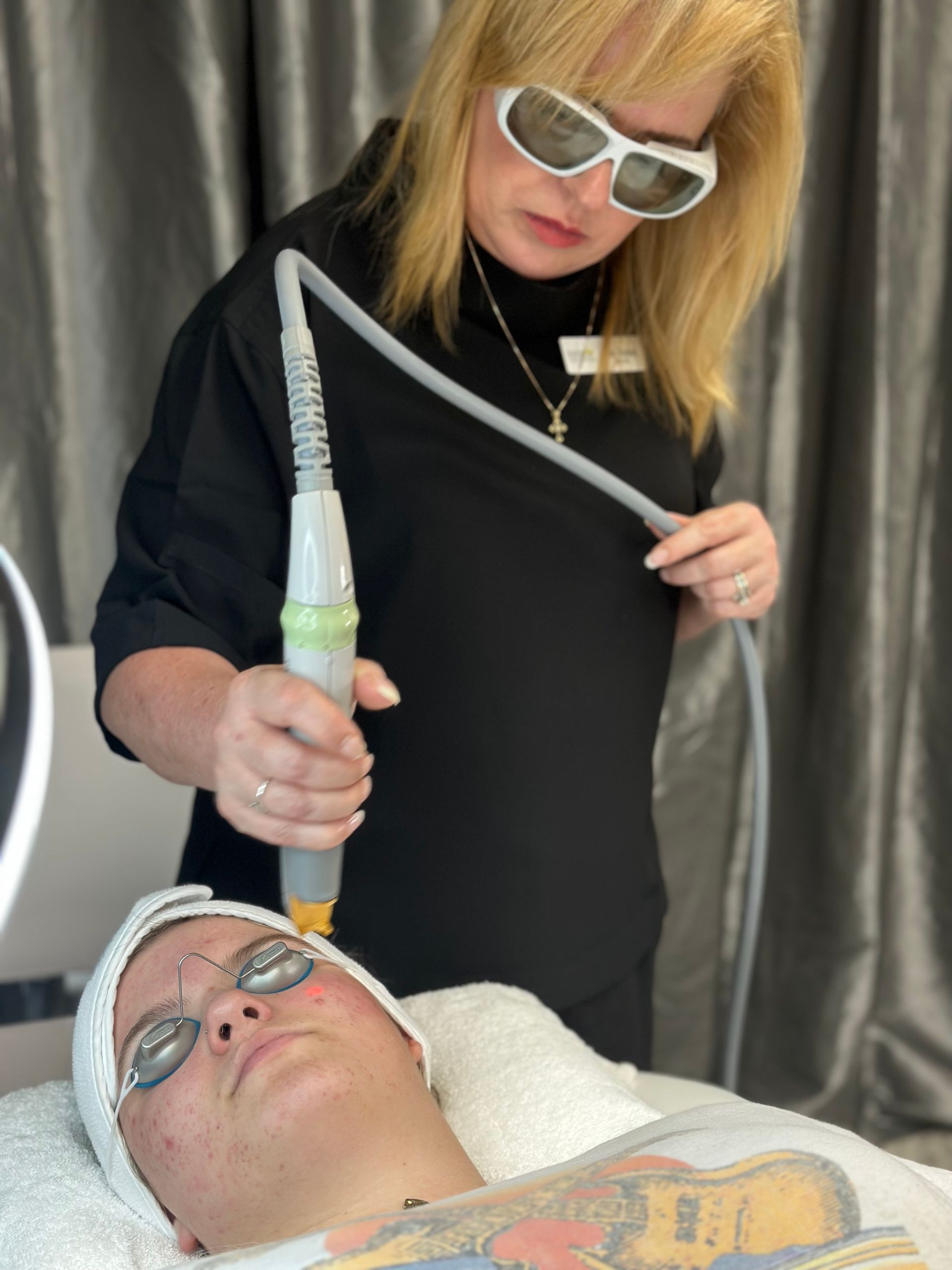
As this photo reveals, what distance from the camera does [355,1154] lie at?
0.92 metres

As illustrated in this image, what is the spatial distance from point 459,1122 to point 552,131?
878 millimetres

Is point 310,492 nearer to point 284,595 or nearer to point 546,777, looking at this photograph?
point 284,595

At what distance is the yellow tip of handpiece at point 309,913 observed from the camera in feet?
2.81

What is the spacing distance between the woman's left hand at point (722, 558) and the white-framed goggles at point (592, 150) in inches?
11.9

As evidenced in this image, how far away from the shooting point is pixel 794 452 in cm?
204

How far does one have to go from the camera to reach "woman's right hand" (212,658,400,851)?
0.73m

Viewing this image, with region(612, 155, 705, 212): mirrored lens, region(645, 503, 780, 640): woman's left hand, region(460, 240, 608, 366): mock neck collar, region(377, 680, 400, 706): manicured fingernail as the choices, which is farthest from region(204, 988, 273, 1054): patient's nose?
region(612, 155, 705, 212): mirrored lens

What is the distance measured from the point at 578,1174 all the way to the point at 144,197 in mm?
1408

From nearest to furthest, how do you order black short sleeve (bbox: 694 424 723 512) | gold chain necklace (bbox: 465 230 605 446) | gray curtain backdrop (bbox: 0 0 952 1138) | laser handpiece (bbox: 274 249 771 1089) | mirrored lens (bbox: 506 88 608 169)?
laser handpiece (bbox: 274 249 771 1089)
mirrored lens (bbox: 506 88 608 169)
gold chain necklace (bbox: 465 230 605 446)
black short sleeve (bbox: 694 424 723 512)
gray curtain backdrop (bbox: 0 0 952 1138)

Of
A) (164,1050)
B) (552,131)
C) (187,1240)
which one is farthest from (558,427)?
(187,1240)

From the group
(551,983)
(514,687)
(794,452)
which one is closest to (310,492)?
(514,687)

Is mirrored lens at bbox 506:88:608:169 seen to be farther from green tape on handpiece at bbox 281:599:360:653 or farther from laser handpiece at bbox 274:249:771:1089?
green tape on handpiece at bbox 281:599:360:653

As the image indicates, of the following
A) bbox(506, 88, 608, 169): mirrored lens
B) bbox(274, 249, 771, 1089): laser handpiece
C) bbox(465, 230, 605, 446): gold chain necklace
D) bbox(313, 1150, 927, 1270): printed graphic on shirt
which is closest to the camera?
bbox(313, 1150, 927, 1270): printed graphic on shirt

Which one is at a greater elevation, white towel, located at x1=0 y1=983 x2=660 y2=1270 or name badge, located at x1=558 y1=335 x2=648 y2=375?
name badge, located at x1=558 y1=335 x2=648 y2=375
